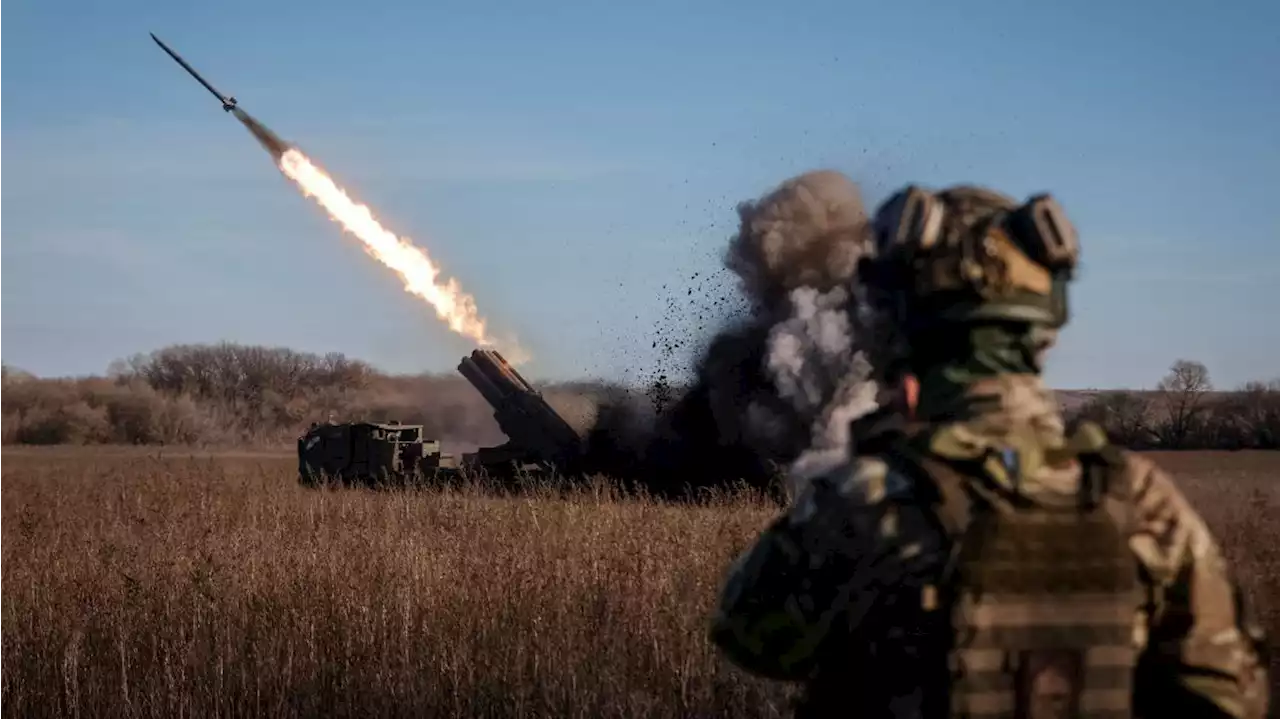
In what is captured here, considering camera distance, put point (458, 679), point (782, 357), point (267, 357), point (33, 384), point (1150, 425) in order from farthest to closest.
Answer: point (267, 357)
point (33, 384)
point (1150, 425)
point (782, 357)
point (458, 679)

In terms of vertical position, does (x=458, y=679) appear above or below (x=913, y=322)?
below

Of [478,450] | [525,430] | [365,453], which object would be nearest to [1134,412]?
[525,430]

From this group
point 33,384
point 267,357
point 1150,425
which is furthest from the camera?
point 267,357

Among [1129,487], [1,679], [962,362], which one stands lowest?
[1,679]

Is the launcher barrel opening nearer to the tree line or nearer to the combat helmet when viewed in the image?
the tree line

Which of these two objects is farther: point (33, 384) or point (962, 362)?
point (33, 384)

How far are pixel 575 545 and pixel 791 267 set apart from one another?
41.5 feet

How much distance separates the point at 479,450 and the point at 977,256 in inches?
855

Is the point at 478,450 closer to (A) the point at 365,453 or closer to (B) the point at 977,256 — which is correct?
(A) the point at 365,453

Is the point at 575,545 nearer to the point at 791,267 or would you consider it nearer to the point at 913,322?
the point at 913,322

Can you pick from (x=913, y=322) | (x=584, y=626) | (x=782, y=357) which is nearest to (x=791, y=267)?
(x=782, y=357)

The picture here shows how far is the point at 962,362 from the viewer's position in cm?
247

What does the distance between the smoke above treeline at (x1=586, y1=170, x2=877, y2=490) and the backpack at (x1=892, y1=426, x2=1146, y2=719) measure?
17753 mm

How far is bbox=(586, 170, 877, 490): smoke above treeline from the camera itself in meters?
20.9
